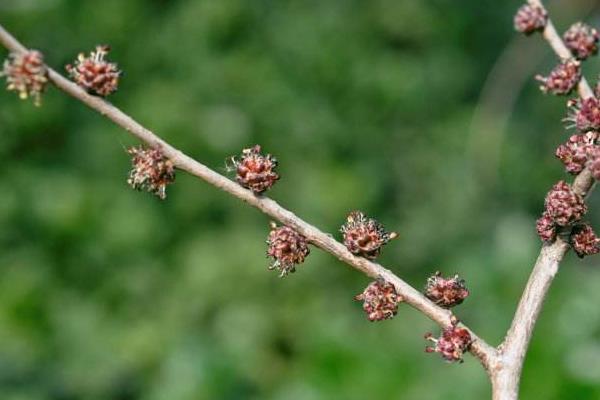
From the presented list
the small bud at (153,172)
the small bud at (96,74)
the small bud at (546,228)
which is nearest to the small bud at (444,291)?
the small bud at (546,228)

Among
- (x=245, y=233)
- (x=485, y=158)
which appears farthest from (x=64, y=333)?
(x=485, y=158)

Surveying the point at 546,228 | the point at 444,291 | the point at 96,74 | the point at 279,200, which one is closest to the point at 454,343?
the point at 444,291

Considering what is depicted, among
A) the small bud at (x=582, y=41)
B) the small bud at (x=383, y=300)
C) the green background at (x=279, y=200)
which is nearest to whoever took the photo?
the small bud at (x=383, y=300)

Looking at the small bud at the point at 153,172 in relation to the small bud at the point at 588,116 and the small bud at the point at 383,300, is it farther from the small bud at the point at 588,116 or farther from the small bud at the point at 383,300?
the small bud at the point at 588,116

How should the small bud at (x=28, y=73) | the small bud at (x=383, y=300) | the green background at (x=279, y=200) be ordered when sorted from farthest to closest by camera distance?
the green background at (x=279, y=200)
the small bud at (x=383, y=300)
the small bud at (x=28, y=73)

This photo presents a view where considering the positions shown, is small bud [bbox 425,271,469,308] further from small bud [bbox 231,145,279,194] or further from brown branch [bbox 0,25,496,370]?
small bud [bbox 231,145,279,194]

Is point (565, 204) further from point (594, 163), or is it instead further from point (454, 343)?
point (454, 343)

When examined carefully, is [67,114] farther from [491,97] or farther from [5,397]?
[491,97]
